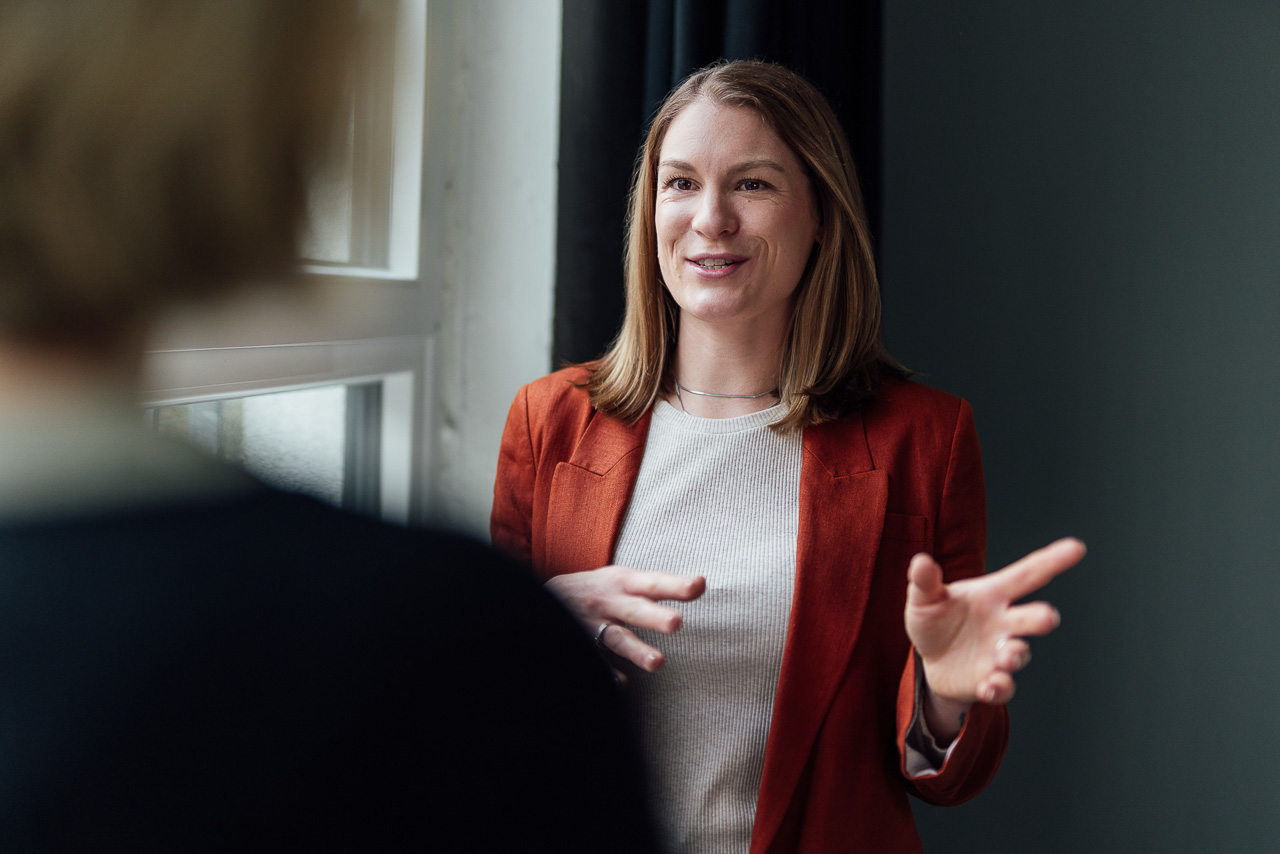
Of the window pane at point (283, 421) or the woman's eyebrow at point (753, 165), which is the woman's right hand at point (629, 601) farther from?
the woman's eyebrow at point (753, 165)

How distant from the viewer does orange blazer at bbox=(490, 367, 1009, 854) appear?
41.8 inches

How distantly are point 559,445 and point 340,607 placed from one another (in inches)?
39.2

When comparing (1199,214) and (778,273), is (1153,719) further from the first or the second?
(778,273)

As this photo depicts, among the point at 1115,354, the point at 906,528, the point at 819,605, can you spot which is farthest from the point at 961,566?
the point at 1115,354

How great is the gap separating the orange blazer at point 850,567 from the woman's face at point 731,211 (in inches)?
8.6

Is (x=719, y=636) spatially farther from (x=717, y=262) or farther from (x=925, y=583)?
(x=717, y=262)

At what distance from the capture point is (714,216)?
47.5 inches

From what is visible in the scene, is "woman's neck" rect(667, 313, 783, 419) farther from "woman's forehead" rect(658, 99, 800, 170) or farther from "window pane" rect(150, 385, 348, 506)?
"window pane" rect(150, 385, 348, 506)

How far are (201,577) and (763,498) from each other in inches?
37.7

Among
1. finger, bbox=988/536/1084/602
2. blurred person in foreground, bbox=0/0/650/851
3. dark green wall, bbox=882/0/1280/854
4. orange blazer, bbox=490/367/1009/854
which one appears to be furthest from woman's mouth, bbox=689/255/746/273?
blurred person in foreground, bbox=0/0/650/851

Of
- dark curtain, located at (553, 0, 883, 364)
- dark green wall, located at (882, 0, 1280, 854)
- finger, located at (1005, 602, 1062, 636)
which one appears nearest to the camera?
finger, located at (1005, 602, 1062, 636)

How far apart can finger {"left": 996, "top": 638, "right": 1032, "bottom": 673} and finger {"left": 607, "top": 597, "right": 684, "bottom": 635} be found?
31 centimetres

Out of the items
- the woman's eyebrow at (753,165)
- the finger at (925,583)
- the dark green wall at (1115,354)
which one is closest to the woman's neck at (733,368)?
the woman's eyebrow at (753,165)

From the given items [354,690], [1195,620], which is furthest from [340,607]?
[1195,620]
